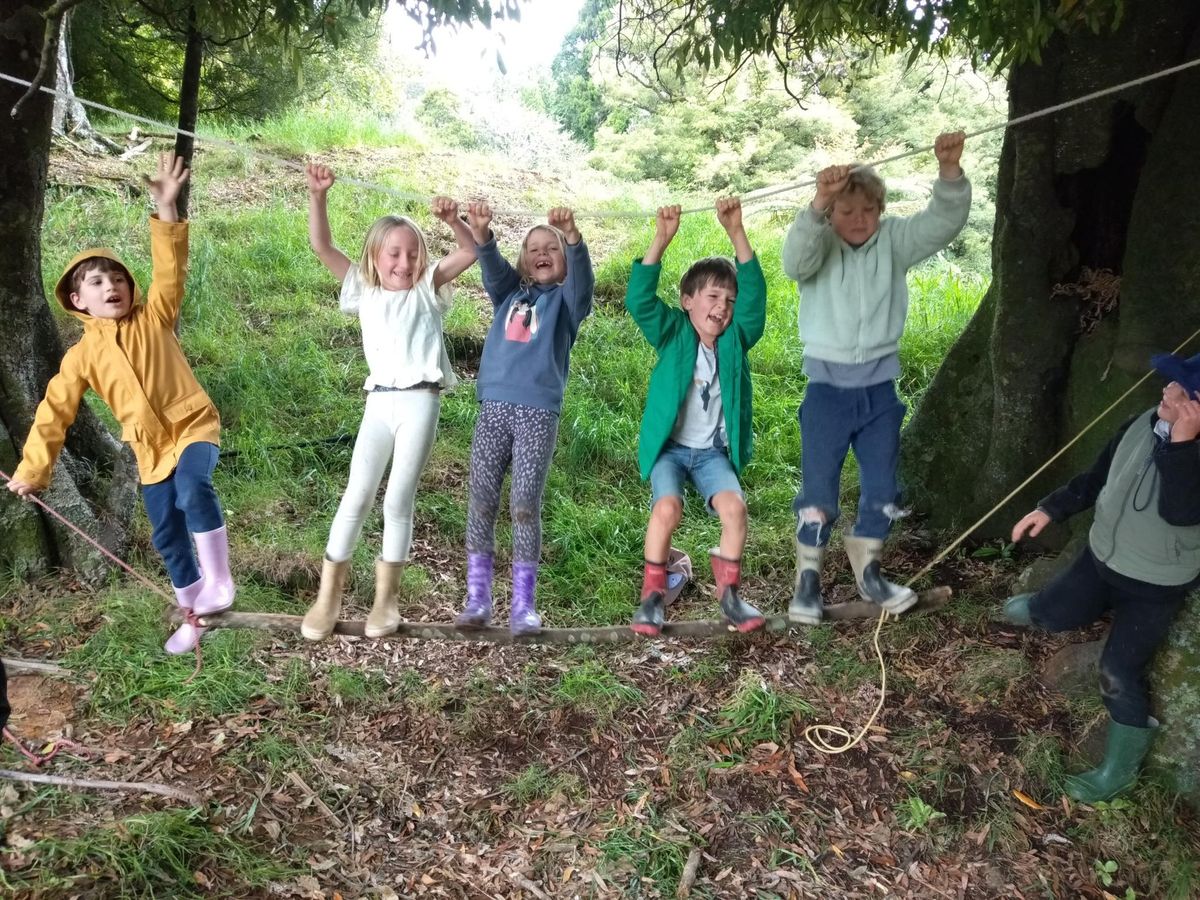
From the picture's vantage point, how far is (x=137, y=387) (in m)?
2.76

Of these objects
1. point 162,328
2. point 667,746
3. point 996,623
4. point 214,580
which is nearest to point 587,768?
point 667,746

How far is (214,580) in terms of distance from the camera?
9.73 ft

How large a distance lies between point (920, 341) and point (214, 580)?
502cm

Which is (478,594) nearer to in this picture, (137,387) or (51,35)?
(137,387)

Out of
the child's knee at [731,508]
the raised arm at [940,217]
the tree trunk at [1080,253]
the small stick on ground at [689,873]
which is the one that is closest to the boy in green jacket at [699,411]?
the child's knee at [731,508]

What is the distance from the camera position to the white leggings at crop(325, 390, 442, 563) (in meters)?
2.83

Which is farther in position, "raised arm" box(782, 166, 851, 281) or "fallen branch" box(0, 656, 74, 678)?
"fallen branch" box(0, 656, 74, 678)

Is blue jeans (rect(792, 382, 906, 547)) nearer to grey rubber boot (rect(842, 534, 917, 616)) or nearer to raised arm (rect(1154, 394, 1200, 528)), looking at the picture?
grey rubber boot (rect(842, 534, 917, 616))

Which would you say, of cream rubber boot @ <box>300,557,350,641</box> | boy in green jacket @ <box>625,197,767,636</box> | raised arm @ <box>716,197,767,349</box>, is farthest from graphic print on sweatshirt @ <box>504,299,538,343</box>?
cream rubber boot @ <box>300,557,350,641</box>

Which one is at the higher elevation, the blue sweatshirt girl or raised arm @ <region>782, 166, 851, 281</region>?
raised arm @ <region>782, 166, 851, 281</region>

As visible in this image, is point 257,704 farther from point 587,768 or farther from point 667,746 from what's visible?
point 667,746

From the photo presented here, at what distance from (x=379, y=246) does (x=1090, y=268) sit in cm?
290

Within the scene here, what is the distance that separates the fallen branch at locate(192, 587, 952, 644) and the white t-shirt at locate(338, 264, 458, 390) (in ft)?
2.59

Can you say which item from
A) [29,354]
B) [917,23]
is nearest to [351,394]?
[29,354]
